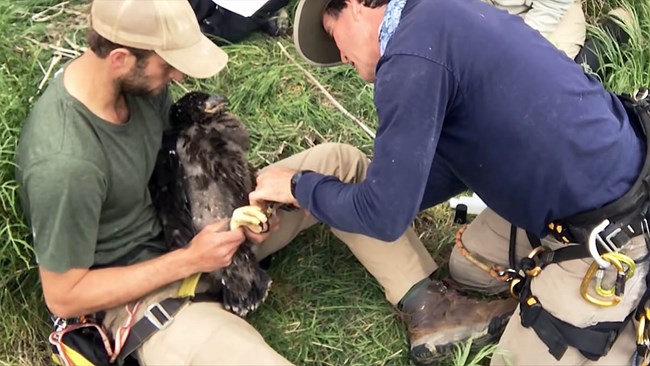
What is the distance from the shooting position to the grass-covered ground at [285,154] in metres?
3.08

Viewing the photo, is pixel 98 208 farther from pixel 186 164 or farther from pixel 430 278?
pixel 430 278

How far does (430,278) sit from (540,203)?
0.86 m

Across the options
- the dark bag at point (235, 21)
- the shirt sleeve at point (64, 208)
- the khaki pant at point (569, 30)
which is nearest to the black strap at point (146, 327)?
the shirt sleeve at point (64, 208)

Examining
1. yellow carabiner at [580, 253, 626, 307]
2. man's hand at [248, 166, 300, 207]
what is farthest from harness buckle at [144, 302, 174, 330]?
yellow carabiner at [580, 253, 626, 307]

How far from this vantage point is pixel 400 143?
91.0 inches

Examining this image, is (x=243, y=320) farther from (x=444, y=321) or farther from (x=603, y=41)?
(x=603, y=41)

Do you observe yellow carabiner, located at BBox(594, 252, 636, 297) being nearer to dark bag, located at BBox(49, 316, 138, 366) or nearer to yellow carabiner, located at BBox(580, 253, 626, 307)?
yellow carabiner, located at BBox(580, 253, 626, 307)

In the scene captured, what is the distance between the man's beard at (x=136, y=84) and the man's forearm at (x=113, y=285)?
584mm

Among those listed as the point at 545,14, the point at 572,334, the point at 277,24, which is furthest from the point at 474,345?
the point at 277,24

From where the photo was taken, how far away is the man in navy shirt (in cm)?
230

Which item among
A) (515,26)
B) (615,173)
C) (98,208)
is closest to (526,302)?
(615,173)

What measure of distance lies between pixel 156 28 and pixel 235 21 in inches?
83.6

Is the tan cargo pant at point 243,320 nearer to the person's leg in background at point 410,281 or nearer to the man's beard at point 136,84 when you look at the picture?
the person's leg in background at point 410,281

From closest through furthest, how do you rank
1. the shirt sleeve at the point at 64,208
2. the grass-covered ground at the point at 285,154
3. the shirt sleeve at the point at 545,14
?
the shirt sleeve at the point at 64,208, the grass-covered ground at the point at 285,154, the shirt sleeve at the point at 545,14
